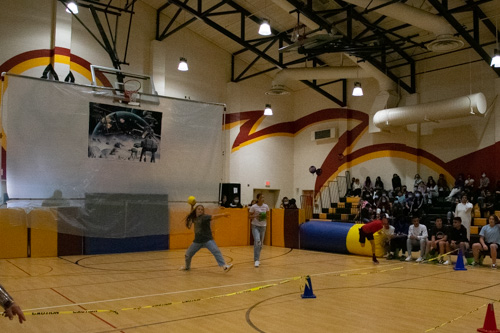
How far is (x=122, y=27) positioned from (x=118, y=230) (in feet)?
38.6

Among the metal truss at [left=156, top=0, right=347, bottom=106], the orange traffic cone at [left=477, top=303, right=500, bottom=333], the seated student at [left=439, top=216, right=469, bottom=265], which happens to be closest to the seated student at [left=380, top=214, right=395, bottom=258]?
the seated student at [left=439, top=216, right=469, bottom=265]

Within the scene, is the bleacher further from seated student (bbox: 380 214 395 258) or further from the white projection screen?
the white projection screen

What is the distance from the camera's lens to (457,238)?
11.5 m

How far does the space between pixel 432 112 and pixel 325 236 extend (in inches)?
285

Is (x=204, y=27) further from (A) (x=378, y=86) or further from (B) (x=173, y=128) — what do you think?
(B) (x=173, y=128)

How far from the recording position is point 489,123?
17.9 metres

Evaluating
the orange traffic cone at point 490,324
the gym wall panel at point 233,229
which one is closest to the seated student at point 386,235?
the gym wall panel at point 233,229

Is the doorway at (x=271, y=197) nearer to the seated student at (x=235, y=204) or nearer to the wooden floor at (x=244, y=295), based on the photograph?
the seated student at (x=235, y=204)

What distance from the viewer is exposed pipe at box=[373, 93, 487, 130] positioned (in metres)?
16.5

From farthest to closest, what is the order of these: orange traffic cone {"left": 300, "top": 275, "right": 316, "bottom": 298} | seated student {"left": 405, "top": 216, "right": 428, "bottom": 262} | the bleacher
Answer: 1. the bleacher
2. seated student {"left": 405, "top": 216, "right": 428, "bottom": 262}
3. orange traffic cone {"left": 300, "top": 275, "right": 316, "bottom": 298}

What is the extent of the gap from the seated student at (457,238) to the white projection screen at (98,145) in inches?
235

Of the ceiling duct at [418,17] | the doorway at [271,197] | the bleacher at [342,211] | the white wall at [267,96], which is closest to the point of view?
the ceiling duct at [418,17]

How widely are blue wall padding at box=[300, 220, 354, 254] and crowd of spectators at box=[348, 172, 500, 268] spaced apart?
1.37 m

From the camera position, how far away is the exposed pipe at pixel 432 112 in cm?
1653
